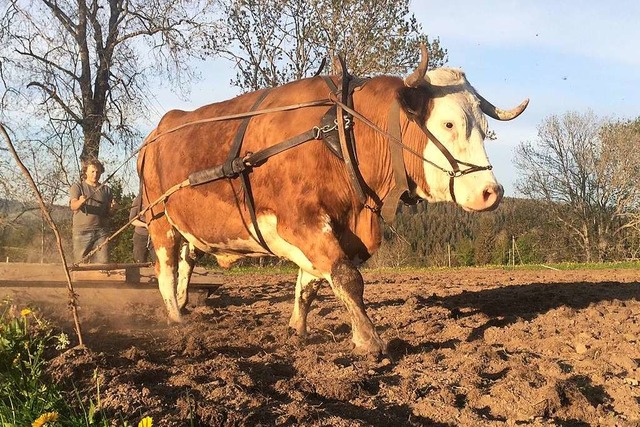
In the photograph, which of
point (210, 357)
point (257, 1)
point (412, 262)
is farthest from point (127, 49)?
point (210, 357)

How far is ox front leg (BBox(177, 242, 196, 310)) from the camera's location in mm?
7219

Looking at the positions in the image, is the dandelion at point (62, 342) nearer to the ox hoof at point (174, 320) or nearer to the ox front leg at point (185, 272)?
the ox hoof at point (174, 320)

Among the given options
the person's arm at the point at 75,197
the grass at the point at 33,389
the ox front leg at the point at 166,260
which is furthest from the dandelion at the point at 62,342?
the person's arm at the point at 75,197

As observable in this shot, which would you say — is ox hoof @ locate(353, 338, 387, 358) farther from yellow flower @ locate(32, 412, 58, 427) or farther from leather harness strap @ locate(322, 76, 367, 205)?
yellow flower @ locate(32, 412, 58, 427)

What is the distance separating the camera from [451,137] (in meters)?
4.68

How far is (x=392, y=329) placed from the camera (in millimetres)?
5930

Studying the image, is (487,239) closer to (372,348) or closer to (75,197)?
(75,197)

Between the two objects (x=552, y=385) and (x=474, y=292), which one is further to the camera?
(x=474, y=292)

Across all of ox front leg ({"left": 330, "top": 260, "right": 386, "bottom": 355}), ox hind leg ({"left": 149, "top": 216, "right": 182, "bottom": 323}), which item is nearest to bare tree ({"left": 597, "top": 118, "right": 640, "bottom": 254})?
ox hind leg ({"left": 149, "top": 216, "right": 182, "bottom": 323})

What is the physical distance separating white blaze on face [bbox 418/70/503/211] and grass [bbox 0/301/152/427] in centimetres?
262

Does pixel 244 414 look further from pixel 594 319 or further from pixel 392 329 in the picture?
pixel 594 319

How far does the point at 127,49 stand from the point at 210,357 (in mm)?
21242

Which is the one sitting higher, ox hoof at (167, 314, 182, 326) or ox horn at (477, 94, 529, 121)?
ox horn at (477, 94, 529, 121)

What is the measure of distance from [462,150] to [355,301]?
4.10 feet
